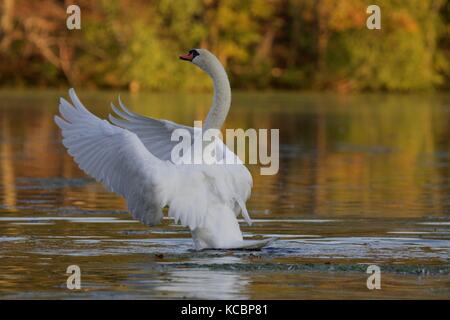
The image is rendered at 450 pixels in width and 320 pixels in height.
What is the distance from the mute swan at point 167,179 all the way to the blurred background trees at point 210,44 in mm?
43423

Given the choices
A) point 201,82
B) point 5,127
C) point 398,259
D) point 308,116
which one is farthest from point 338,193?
point 201,82

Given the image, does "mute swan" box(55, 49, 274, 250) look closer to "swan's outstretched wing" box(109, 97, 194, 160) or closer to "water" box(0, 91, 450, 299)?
"water" box(0, 91, 450, 299)

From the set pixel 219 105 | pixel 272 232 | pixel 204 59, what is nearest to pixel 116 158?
pixel 219 105

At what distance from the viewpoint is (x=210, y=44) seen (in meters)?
59.9

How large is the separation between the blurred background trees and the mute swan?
43.4 metres

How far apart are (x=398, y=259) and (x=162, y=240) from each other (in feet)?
7.35

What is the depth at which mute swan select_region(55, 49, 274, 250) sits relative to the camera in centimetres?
1060

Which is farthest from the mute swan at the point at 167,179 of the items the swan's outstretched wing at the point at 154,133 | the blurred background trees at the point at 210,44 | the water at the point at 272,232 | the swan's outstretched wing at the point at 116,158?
the blurred background trees at the point at 210,44

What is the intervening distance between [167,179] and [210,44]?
163 feet

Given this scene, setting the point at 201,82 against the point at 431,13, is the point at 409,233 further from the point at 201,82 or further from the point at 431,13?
the point at 431,13

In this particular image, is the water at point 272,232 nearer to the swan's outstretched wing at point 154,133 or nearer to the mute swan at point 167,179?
the mute swan at point 167,179

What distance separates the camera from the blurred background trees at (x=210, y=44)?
56.2 m

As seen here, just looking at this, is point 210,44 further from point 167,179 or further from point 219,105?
point 167,179

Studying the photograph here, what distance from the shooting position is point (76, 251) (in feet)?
35.6
